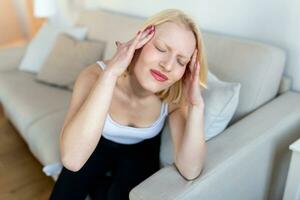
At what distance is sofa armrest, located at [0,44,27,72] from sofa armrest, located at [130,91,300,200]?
1.78 metres

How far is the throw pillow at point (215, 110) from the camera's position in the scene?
4.36 ft

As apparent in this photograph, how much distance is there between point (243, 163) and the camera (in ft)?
4.02

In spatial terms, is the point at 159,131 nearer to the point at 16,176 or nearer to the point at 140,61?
the point at 140,61

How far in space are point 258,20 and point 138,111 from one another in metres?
0.74

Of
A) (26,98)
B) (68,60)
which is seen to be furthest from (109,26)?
(26,98)

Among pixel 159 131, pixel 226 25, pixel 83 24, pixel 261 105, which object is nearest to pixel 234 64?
pixel 261 105

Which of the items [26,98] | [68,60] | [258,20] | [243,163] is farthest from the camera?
[68,60]

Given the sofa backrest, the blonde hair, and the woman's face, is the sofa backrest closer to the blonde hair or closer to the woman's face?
the blonde hair

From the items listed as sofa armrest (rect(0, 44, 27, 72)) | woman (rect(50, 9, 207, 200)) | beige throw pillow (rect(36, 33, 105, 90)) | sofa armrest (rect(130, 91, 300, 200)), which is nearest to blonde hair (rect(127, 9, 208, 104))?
woman (rect(50, 9, 207, 200))

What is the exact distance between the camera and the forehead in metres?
1.10

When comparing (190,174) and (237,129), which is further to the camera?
(237,129)

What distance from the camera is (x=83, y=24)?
2.55 m

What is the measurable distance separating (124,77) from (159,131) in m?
0.26

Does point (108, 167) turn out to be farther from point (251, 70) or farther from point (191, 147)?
point (251, 70)
